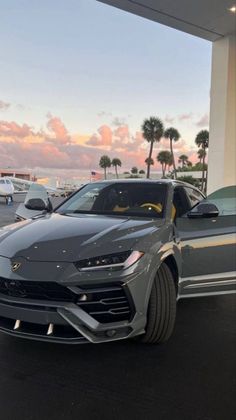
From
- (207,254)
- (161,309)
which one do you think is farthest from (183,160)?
(161,309)

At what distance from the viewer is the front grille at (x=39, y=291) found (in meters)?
2.80

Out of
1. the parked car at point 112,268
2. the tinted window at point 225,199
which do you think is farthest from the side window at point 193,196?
the parked car at point 112,268

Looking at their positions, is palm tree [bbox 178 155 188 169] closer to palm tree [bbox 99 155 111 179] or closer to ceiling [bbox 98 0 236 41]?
palm tree [bbox 99 155 111 179]

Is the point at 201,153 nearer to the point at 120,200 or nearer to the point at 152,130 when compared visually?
the point at 152,130

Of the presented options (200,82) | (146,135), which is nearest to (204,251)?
(200,82)

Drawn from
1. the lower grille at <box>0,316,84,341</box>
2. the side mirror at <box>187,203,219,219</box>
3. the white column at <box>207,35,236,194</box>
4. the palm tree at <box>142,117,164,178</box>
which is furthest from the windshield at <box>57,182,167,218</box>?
the palm tree at <box>142,117,164,178</box>

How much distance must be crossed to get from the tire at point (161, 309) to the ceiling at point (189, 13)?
24.2 ft

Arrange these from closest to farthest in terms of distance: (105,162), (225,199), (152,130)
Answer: (225,199), (152,130), (105,162)

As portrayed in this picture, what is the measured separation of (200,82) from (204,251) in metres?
11.3

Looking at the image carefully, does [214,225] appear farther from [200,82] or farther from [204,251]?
[200,82]

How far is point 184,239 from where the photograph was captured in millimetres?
3984

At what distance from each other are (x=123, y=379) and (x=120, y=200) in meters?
2.04

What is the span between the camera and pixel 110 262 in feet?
9.59

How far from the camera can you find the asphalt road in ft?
8.29
